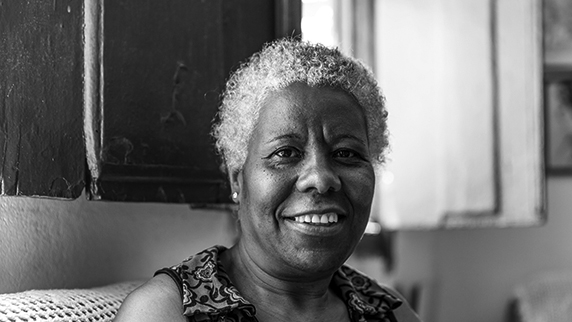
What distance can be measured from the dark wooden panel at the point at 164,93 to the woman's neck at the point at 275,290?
270 millimetres

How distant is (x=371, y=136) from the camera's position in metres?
1.81

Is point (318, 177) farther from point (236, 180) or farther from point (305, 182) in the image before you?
point (236, 180)

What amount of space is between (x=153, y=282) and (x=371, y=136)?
0.65 m

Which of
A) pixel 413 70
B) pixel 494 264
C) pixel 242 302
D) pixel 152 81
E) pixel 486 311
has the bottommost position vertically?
pixel 486 311

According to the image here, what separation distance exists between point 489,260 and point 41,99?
3645 mm

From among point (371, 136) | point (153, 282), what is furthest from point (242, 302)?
point (371, 136)

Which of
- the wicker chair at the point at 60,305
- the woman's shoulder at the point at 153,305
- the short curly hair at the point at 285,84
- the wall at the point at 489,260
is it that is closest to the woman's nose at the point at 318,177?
the short curly hair at the point at 285,84

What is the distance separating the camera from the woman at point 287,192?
5.13 feet

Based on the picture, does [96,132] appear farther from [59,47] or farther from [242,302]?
[242,302]

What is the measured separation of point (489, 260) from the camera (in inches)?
178

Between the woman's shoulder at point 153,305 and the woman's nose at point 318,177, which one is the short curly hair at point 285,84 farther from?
the woman's shoulder at point 153,305

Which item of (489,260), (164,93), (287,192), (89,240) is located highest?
(164,93)

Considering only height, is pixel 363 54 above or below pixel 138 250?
above

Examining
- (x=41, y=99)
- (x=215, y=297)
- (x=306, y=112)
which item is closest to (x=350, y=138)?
(x=306, y=112)
